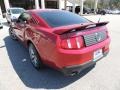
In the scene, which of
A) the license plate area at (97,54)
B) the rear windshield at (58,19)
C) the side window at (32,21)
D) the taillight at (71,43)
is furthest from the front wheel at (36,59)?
the license plate area at (97,54)

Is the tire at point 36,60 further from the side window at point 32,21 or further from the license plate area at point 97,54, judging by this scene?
the license plate area at point 97,54

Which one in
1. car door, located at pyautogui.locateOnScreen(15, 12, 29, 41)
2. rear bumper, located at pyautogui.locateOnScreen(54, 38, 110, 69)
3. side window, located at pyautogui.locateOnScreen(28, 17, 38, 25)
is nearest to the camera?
rear bumper, located at pyautogui.locateOnScreen(54, 38, 110, 69)

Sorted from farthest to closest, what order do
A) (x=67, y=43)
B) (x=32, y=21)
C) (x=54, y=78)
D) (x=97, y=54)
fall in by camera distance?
(x=32, y=21)
(x=54, y=78)
(x=97, y=54)
(x=67, y=43)

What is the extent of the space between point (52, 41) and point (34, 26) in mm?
1135

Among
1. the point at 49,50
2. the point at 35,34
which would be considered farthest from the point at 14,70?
the point at 49,50

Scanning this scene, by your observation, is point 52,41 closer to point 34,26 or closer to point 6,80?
point 34,26

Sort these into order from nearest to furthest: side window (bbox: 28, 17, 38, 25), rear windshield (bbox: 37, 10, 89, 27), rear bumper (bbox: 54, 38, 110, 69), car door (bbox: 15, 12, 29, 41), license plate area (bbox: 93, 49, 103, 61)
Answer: rear bumper (bbox: 54, 38, 110, 69), license plate area (bbox: 93, 49, 103, 61), rear windshield (bbox: 37, 10, 89, 27), side window (bbox: 28, 17, 38, 25), car door (bbox: 15, 12, 29, 41)

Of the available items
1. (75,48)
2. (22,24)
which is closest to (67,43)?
(75,48)

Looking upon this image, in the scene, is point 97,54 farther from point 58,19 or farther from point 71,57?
point 58,19

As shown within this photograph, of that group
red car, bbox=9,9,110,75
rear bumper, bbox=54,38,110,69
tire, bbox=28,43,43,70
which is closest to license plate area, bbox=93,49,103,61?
red car, bbox=9,9,110,75

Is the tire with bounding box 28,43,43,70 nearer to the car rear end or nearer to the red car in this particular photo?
the red car

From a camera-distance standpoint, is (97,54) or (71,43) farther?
(97,54)

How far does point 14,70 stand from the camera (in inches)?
160

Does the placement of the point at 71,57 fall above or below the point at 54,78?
above
